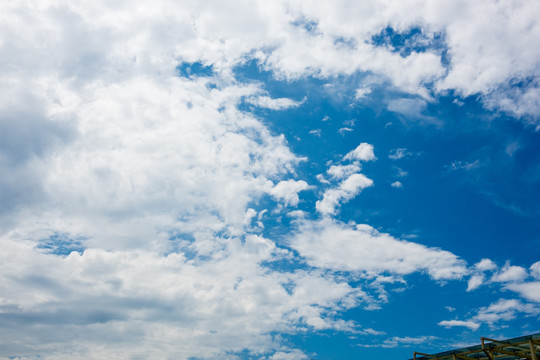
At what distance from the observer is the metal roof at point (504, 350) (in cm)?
2275

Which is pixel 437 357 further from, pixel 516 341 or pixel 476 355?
pixel 516 341

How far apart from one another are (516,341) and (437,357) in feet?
23.5

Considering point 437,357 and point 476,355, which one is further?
point 437,357

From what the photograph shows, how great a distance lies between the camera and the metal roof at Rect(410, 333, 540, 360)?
2275 centimetres

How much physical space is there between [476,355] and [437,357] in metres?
3.15

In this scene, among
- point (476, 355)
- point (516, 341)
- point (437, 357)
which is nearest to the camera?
point (516, 341)

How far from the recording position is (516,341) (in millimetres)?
23828

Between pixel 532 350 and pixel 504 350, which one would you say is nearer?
pixel 532 350

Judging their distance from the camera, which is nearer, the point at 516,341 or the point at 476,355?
the point at 516,341

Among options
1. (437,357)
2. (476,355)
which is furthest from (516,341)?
(437,357)

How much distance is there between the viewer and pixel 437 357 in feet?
96.8

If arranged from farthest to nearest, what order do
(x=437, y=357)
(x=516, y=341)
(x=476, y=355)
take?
(x=437, y=357) → (x=476, y=355) → (x=516, y=341)

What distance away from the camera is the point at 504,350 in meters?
24.8
